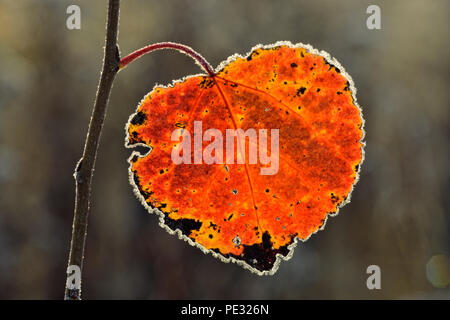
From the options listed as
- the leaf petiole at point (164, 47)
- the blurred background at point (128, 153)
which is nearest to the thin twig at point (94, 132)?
the leaf petiole at point (164, 47)

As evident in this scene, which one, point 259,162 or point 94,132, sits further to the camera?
point 259,162

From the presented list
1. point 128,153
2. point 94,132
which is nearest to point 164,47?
point 94,132

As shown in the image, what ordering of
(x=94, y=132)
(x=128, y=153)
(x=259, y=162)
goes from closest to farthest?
1. (x=94, y=132)
2. (x=259, y=162)
3. (x=128, y=153)

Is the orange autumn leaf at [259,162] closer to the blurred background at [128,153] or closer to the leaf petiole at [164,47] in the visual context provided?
the leaf petiole at [164,47]

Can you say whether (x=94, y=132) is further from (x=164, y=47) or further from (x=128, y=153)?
(x=128, y=153)

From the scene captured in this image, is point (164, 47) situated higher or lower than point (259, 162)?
higher

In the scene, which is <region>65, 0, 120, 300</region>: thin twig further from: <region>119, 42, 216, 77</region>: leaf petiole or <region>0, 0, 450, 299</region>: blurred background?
<region>0, 0, 450, 299</region>: blurred background

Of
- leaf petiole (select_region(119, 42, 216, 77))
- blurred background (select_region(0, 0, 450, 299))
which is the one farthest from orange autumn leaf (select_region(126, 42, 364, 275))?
blurred background (select_region(0, 0, 450, 299))
